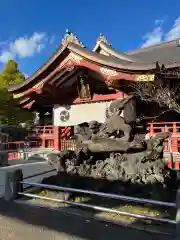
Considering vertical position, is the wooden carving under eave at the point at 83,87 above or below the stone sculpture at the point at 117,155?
above

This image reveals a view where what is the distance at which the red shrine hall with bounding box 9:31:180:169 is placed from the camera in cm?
1115

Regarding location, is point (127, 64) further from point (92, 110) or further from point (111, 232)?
point (111, 232)

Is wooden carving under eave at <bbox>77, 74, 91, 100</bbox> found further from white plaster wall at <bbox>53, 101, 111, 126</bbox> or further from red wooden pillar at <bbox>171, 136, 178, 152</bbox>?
red wooden pillar at <bbox>171, 136, 178, 152</bbox>

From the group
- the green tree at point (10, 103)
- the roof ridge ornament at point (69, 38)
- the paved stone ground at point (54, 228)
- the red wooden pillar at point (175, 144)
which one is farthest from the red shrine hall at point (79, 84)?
the paved stone ground at point (54, 228)

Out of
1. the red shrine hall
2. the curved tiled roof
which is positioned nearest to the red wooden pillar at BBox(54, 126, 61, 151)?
the red shrine hall

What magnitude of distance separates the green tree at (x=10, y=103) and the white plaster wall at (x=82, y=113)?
284 cm

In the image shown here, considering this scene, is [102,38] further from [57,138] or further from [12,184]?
[12,184]

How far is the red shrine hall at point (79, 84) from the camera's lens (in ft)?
36.6

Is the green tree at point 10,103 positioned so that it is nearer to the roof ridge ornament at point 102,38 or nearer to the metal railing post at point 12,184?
the roof ridge ornament at point 102,38

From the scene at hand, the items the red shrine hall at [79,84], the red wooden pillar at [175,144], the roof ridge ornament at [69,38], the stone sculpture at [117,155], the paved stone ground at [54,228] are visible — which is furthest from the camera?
the roof ridge ornament at [69,38]

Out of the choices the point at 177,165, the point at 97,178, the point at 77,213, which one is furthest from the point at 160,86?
the point at 77,213

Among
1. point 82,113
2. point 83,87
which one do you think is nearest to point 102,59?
point 83,87

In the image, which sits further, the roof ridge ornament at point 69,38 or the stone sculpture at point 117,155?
→ the roof ridge ornament at point 69,38

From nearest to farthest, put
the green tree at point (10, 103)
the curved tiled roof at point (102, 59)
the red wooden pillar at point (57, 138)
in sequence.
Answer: the curved tiled roof at point (102, 59) → the red wooden pillar at point (57, 138) → the green tree at point (10, 103)
